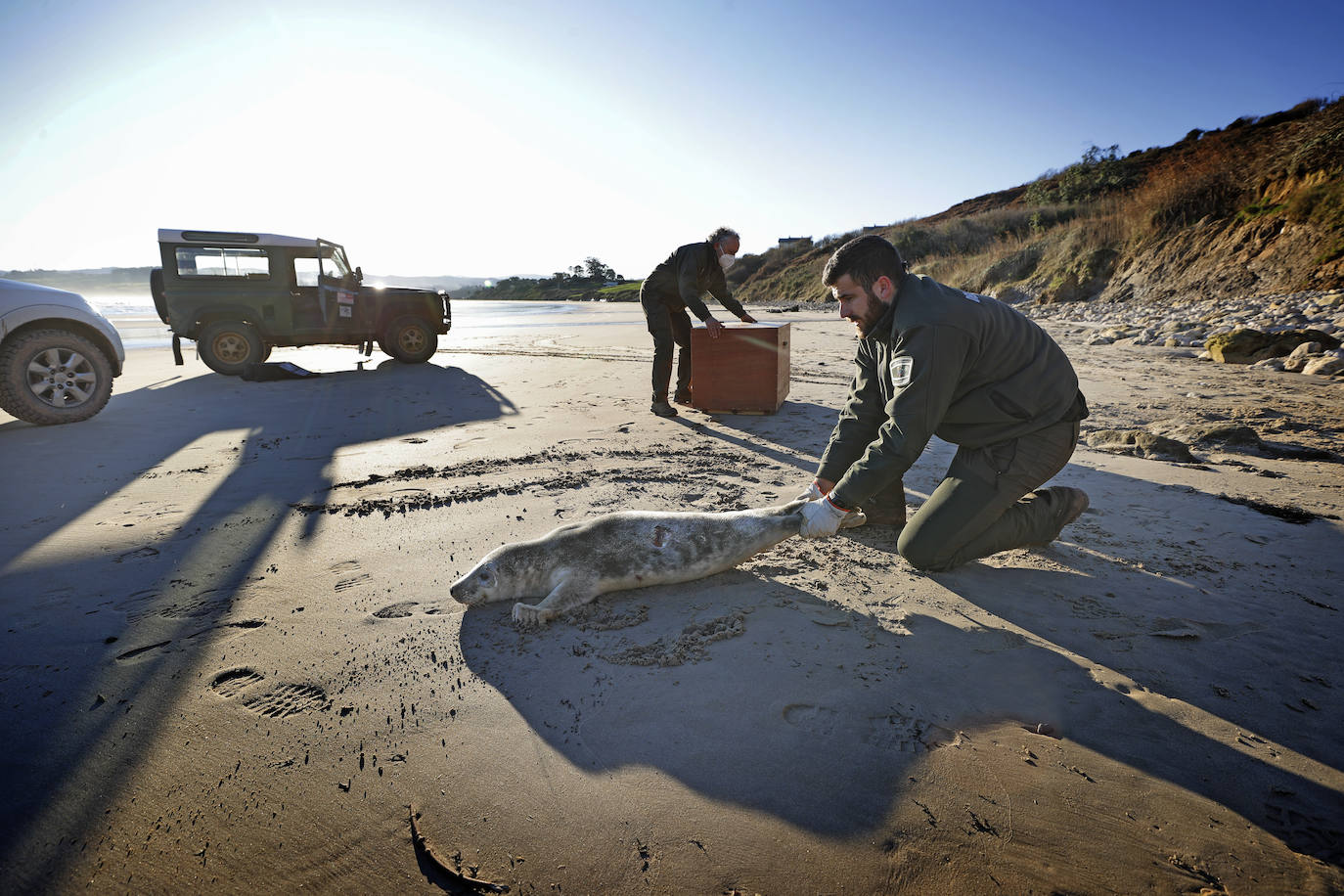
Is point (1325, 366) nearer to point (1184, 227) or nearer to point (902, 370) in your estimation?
point (902, 370)

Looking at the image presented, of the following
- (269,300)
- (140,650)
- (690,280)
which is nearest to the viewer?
(140,650)

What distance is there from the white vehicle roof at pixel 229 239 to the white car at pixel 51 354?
3861mm

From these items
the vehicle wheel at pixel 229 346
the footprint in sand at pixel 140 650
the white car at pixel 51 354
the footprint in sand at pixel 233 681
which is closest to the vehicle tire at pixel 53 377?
the white car at pixel 51 354

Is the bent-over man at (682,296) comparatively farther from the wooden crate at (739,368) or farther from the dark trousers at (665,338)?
the wooden crate at (739,368)

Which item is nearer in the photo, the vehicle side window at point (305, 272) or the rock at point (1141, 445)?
the rock at point (1141, 445)

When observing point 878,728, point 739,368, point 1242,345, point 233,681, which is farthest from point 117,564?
point 1242,345

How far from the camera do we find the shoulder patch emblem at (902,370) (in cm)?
260

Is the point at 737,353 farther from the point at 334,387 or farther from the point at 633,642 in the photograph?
the point at 334,387

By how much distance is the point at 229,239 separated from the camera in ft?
30.3

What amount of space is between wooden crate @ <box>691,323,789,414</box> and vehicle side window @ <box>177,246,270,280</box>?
7.64 m

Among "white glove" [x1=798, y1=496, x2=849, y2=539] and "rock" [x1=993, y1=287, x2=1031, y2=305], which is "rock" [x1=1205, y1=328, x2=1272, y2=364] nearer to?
"white glove" [x1=798, y1=496, x2=849, y2=539]

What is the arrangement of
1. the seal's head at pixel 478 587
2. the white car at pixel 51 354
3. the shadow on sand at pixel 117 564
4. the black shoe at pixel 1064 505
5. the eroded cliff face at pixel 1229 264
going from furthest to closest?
the eroded cliff face at pixel 1229 264
the white car at pixel 51 354
the black shoe at pixel 1064 505
the seal's head at pixel 478 587
the shadow on sand at pixel 117 564

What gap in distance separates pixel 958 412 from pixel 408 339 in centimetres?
978

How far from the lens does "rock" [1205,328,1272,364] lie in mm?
8375
